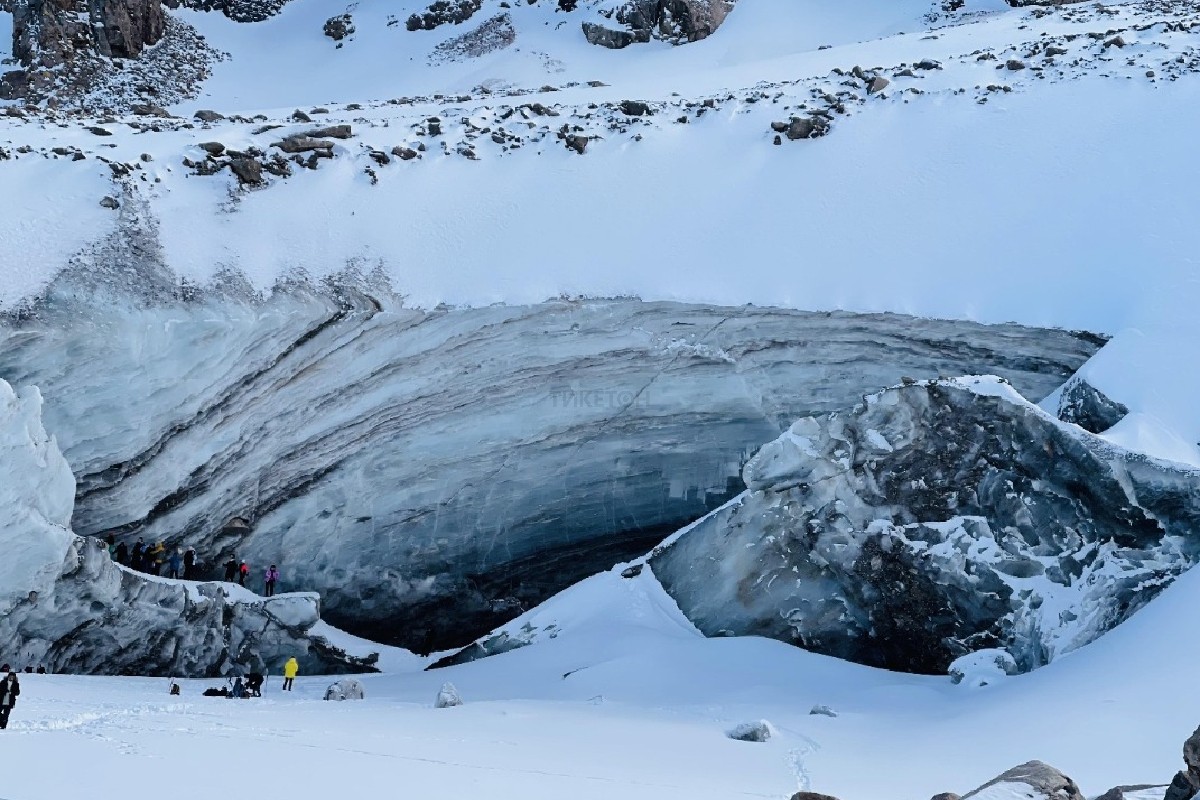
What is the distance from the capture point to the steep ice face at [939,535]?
1541 cm

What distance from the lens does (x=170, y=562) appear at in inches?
760

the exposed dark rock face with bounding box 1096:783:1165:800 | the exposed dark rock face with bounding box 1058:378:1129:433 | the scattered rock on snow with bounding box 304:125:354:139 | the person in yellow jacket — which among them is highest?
the scattered rock on snow with bounding box 304:125:354:139

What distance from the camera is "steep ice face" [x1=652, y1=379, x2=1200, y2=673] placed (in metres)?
15.4

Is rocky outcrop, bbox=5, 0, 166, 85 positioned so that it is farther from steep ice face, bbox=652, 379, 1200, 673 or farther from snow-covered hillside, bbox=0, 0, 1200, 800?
steep ice face, bbox=652, 379, 1200, 673

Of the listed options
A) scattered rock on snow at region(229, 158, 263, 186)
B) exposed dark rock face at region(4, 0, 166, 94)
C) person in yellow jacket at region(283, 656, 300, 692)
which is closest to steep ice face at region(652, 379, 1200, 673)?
person in yellow jacket at region(283, 656, 300, 692)

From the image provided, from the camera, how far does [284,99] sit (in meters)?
35.0

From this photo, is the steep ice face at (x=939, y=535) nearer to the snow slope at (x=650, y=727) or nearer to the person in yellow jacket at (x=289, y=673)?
the snow slope at (x=650, y=727)

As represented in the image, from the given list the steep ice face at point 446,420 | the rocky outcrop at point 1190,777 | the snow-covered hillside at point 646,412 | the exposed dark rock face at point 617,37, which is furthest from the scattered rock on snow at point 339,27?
the rocky outcrop at point 1190,777

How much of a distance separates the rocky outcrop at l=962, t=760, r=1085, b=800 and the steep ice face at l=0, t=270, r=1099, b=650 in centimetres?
1139

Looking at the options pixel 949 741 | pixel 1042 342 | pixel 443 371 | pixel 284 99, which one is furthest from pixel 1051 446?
pixel 284 99

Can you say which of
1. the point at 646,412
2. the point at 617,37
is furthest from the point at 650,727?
the point at 617,37

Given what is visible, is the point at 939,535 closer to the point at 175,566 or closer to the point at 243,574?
the point at 243,574

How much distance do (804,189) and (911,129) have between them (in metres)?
2.70

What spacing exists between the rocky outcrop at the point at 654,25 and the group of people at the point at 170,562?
2165cm
